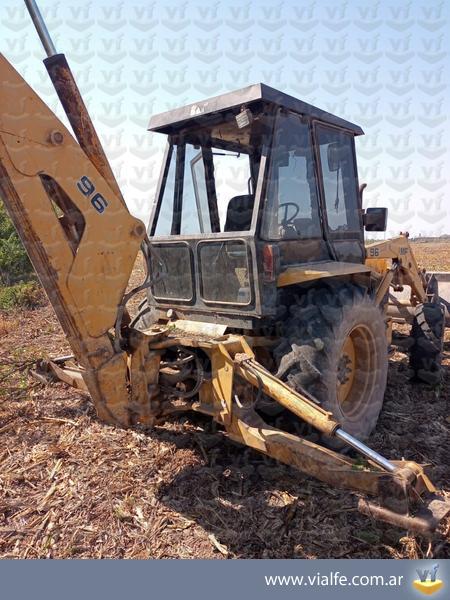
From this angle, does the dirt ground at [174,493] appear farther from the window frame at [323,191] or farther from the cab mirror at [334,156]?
the cab mirror at [334,156]

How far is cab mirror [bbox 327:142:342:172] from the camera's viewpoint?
4055mm

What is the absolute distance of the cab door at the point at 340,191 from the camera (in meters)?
3.95

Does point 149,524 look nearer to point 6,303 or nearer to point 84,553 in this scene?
point 84,553

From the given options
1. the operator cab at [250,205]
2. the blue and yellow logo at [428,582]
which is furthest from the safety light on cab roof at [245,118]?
the blue and yellow logo at [428,582]

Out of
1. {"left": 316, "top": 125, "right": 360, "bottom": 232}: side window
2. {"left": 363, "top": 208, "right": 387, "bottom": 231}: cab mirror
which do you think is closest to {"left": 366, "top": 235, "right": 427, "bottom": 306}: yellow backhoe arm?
{"left": 363, "top": 208, "right": 387, "bottom": 231}: cab mirror

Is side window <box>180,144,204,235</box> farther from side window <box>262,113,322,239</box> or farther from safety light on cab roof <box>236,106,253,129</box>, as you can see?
safety light on cab roof <box>236,106,253,129</box>

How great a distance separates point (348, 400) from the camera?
401 centimetres

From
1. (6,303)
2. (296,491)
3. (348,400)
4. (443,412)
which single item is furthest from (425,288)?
(6,303)

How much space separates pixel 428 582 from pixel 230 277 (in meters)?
2.21

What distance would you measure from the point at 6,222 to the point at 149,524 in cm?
1179

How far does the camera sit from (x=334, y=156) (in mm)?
4141

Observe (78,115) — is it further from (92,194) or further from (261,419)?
(261,419)

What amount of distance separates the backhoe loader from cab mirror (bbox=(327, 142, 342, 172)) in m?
0.02

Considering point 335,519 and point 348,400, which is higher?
point 348,400
